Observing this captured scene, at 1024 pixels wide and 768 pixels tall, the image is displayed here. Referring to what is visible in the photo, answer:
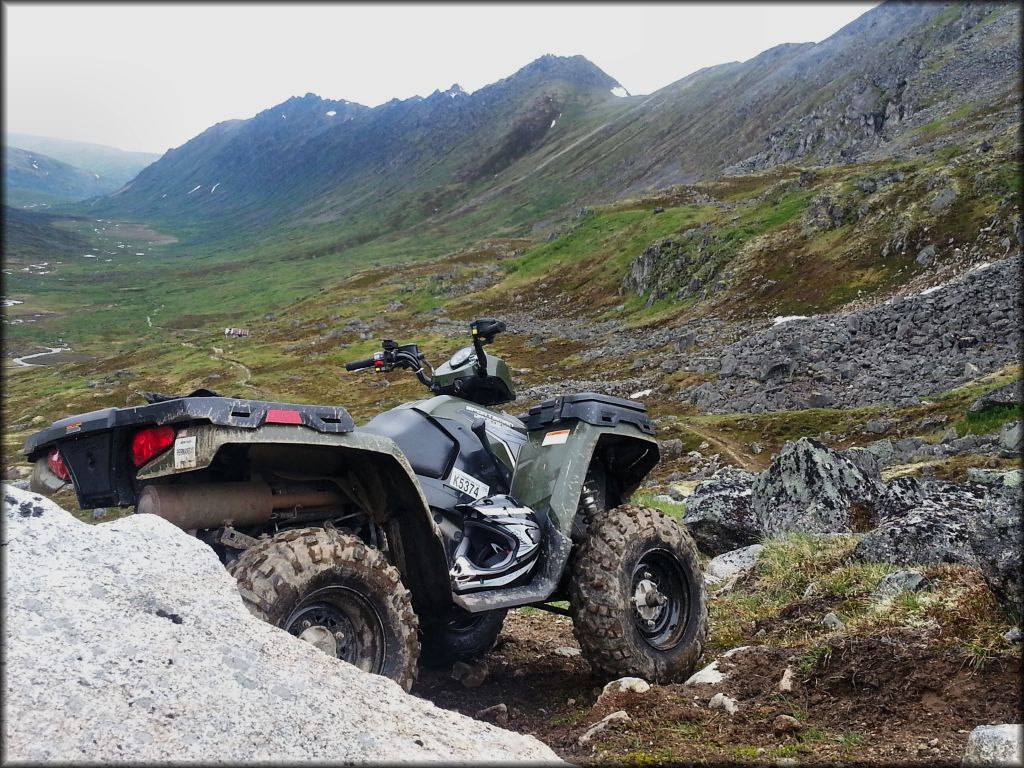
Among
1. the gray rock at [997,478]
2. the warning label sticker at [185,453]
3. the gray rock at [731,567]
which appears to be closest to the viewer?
the warning label sticker at [185,453]

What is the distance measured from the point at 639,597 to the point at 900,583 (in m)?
Result: 1.80

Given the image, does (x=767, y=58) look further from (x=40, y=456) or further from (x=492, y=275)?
(x=40, y=456)

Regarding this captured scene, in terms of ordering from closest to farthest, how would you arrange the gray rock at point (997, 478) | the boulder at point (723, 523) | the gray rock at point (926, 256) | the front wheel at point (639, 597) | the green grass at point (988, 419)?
the front wheel at point (639, 597) < the gray rock at point (997, 478) < the boulder at point (723, 523) < the green grass at point (988, 419) < the gray rock at point (926, 256)

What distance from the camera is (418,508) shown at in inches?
174

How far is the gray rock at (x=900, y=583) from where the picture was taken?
5.16 meters

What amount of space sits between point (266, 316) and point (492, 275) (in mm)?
33162

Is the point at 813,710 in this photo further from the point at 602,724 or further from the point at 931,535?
the point at 931,535

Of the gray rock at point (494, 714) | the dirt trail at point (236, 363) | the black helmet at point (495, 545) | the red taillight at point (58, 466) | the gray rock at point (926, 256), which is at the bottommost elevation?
the dirt trail at point (236, 363)

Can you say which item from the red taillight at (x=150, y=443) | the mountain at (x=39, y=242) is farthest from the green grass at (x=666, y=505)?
the mountain at (x=39, y=242)

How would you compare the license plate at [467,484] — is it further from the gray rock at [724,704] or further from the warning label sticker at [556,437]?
the gray rock at [724,704]

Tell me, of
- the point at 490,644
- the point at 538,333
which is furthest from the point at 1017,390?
the point at 538,333

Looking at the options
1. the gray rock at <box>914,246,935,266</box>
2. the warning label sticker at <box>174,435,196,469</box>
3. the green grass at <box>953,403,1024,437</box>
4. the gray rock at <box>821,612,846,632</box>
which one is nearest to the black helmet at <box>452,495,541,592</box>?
the warning label sticker at <box>174,435,196,469</box>

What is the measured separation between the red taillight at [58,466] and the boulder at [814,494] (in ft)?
23.5

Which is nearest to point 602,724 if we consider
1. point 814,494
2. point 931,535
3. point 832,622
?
point 832,622
